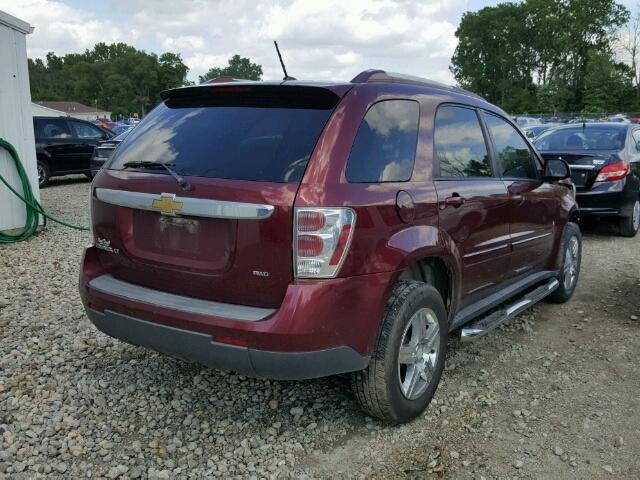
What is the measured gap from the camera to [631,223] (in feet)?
26.9

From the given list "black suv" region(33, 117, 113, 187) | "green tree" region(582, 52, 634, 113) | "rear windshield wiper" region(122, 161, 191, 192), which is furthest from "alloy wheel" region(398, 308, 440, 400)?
"green tree" region(582, 52, 634, 113)

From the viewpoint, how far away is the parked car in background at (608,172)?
7770mm

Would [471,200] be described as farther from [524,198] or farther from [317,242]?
[317,242]

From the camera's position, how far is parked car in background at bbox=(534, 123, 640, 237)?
7.77 m

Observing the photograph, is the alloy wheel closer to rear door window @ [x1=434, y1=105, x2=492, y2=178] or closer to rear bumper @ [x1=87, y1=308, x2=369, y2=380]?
rear bumper @ [x1=87, y1=308, x2=369, y2=380]

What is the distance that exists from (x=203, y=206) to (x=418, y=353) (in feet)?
4.66

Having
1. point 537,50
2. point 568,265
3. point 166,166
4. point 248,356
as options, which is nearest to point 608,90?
point 537,50

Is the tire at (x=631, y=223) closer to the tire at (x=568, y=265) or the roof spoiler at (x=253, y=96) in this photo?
the tire at (x=568, y=265)

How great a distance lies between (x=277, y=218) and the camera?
100 inches

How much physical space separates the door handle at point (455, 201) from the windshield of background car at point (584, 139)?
579cm

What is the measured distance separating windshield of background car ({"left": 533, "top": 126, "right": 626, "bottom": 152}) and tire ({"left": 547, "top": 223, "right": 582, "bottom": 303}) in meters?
3.35

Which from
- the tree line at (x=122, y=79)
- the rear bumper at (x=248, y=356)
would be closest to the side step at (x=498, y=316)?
the rear bumper at (x=248, y=356)

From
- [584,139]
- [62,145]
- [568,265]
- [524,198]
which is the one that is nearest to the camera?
[524,198]

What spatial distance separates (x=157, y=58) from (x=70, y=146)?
390 ft
